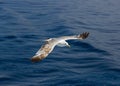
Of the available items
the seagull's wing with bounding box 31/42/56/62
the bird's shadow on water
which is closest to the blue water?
the bird's shadow on water

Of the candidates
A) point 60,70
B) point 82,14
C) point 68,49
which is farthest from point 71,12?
point 60,70

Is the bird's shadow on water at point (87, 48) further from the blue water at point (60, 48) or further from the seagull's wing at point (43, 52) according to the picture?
the seagull's wing at point (43, 52)

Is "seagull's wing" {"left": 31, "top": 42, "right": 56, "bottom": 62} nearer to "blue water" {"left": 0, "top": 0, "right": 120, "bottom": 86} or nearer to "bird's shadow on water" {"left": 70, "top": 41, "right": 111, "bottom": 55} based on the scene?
"blue water" {"left": 0, "top": 0, "right": 120, "bottom": 86}

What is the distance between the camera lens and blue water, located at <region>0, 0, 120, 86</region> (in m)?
35.4

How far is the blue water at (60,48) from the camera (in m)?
35.4

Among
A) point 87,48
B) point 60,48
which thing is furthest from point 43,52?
point 87,48

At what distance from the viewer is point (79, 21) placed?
58531mm

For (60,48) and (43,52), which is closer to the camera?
(43,52)

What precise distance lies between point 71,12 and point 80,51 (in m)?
21.4

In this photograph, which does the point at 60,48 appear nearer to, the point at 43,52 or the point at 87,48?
the point at 87,48

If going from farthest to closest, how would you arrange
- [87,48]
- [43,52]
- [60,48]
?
[60,48]
[87,48]
[43,52]

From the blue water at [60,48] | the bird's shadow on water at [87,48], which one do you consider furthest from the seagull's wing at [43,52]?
the bird's shadow on water at [87,48]

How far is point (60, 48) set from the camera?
4528 centimetres

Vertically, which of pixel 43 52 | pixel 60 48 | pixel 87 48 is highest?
pixel 43 52
